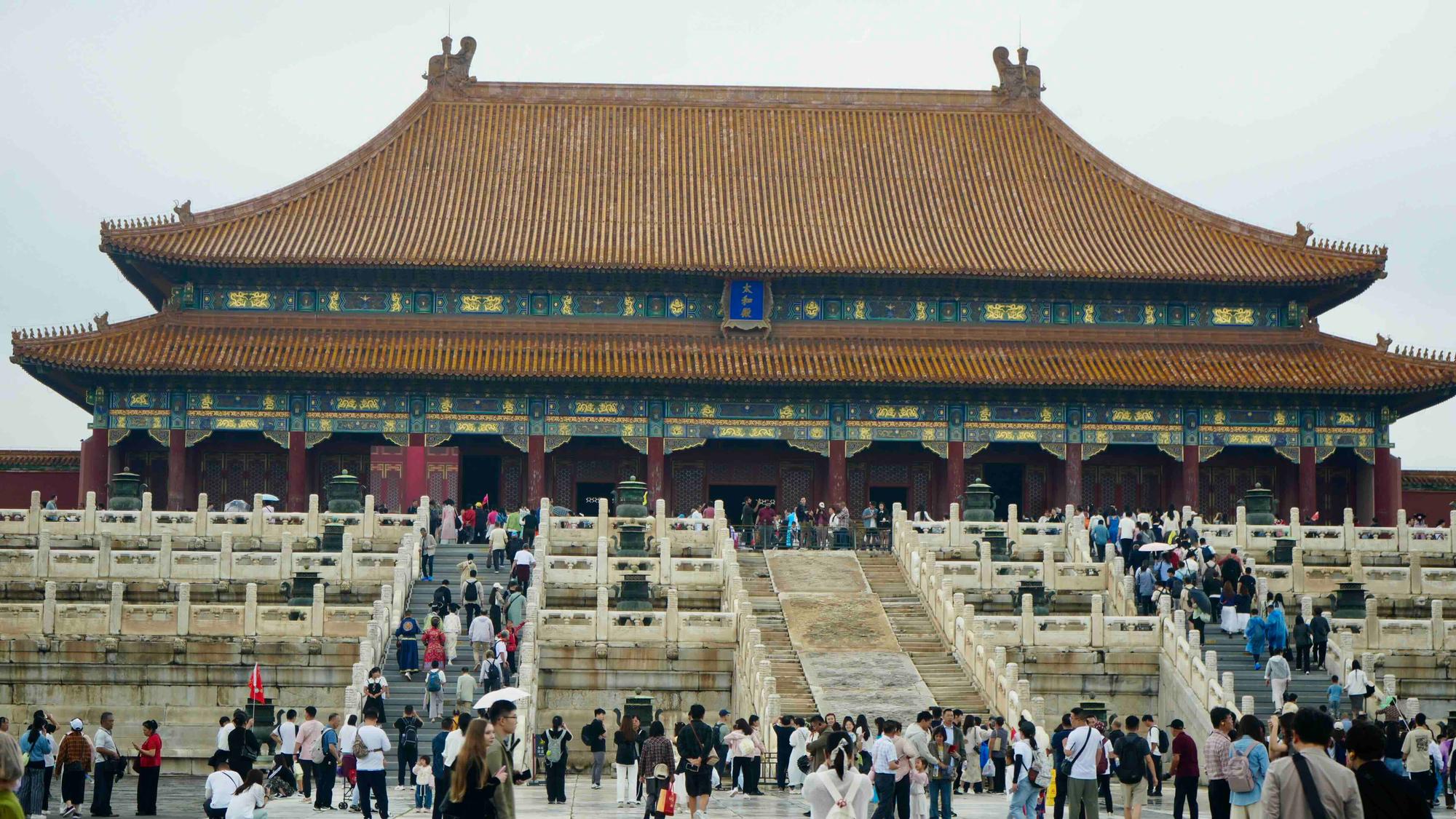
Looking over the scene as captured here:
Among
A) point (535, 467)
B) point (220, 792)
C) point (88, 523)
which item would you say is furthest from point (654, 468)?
point (220, 792)

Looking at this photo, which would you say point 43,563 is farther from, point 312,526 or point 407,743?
point 407,743

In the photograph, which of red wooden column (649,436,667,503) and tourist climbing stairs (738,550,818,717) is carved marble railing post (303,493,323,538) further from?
red wooden column (649,436,667,503)

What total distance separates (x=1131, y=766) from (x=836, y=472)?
1201 inches

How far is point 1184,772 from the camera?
2281cm

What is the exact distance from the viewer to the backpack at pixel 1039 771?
21.7m

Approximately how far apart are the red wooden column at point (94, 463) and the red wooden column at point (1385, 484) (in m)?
29.9

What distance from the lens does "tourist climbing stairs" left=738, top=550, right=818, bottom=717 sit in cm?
3042

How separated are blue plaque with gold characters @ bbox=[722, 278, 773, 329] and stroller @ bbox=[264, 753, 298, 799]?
28746 mm

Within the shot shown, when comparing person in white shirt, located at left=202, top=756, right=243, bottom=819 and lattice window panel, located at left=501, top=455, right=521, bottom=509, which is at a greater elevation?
lattice window panel, located at left=501, top=455, right=521, bottom=509

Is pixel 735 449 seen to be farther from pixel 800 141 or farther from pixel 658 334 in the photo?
pixel 800 141

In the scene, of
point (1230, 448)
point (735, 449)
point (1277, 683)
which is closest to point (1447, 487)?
point (1230, 448)

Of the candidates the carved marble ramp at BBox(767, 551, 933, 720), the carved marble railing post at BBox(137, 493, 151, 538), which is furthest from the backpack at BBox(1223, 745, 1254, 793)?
the carved marble railing post at BBox(137, 493, 151, 538)

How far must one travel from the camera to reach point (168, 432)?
5178 centimetres

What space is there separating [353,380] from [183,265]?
16.5 ft
